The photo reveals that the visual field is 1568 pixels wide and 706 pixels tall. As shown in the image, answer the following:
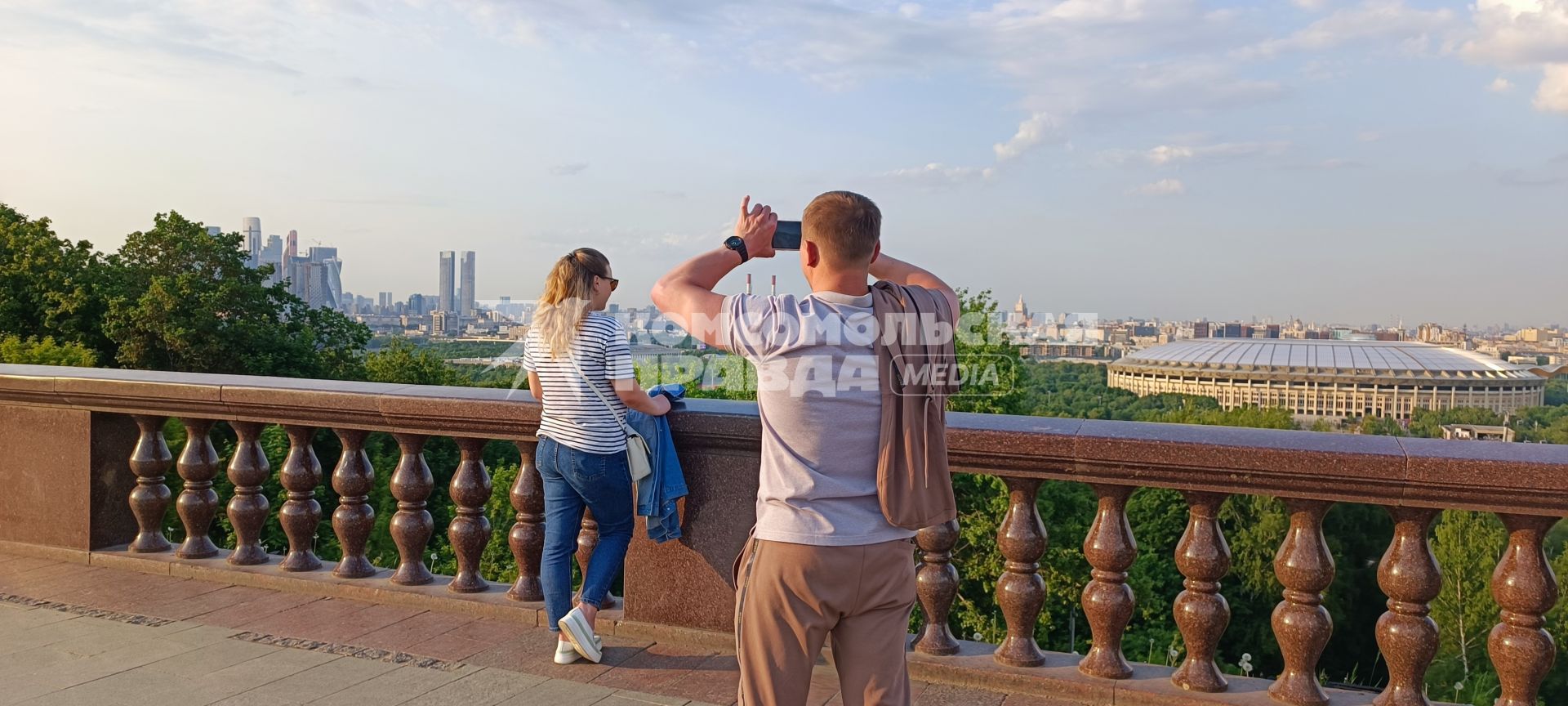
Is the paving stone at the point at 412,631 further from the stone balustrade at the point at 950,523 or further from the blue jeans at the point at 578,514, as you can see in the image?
the blue jeans at the point at 578,514

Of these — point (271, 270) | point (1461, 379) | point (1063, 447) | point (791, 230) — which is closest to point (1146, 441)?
point (1063, 447)

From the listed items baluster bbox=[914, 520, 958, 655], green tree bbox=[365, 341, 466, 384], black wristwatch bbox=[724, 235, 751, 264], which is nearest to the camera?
black wristwatch bbox=[724, 235, 751, 264]

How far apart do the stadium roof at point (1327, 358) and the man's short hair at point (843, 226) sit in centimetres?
12080

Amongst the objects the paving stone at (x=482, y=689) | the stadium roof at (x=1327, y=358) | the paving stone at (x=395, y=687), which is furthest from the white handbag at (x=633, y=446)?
the stadium roof at (x=1327, y=358)

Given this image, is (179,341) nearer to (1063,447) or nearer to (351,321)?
(351,321)

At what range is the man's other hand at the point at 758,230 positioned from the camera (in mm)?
3049

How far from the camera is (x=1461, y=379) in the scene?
420 ft

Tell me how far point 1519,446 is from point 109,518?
21.9ft

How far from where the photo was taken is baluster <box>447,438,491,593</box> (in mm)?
5363

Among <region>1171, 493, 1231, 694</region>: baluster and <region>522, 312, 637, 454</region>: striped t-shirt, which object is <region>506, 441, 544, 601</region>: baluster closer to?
<region>522, 312, 637, 454</region>: striped t-shirt

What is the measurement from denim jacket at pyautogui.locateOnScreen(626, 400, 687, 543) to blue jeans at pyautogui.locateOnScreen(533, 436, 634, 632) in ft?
0.36

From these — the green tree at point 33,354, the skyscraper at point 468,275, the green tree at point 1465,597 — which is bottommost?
the green tree at point 1465,597

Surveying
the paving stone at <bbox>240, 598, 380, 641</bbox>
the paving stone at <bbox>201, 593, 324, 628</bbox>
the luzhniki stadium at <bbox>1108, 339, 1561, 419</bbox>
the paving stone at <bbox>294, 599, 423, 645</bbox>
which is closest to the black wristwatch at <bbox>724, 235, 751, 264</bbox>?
the paving stone at <bbox>294, 599, 423, 645</bbox>

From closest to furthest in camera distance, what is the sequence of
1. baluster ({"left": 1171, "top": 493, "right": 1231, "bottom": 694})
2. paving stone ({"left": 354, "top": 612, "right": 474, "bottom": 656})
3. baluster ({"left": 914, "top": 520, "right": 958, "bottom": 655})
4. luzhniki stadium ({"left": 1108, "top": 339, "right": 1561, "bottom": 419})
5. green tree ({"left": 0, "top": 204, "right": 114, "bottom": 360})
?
baluster ({"left": 1171, "top": 493, "right": 1231, "bottom": 694}), baluster ({"left": 914, "top": 520, "right": 958, "bottom": 655}), paving stone ({"left": 354, "top": 612, "right": 474, "bottom": 656}), green tree ({"left": 0, "top": 204, "right": 114, "bottom": 360}), luzhniki stadium ({"left": 1108, "top": 339, "right": 1561, "bottom": 419})
